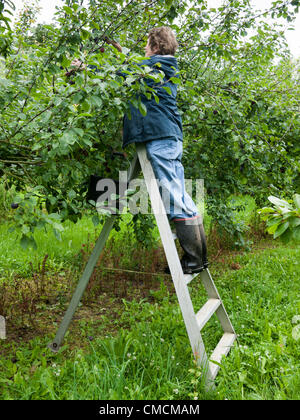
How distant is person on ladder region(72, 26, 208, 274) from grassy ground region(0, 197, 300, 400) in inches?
24.9

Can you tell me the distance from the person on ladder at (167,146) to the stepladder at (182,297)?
0.07m

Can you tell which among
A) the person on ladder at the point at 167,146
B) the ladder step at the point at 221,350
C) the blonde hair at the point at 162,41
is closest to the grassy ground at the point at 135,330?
the ladder step at the point at 221,350

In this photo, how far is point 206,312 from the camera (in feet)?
7.01

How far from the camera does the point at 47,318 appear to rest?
114 inches

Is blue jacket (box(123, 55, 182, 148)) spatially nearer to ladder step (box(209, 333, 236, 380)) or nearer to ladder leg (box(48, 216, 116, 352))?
ladder leg (box(48, 216, 116, 352))

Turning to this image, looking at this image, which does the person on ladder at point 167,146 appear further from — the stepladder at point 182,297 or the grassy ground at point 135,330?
the grassy ground at point 135,330

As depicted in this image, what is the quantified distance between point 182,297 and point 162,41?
1.57m

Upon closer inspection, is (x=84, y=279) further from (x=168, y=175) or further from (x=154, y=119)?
Result: (x=154, y=119)

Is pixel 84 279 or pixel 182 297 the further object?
pixel 84 279

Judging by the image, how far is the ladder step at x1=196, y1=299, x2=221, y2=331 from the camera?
6.57 ft

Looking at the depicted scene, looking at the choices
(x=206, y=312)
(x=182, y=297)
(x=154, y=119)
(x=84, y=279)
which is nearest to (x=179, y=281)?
(x=182, y=297)

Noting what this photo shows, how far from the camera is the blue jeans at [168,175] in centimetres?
203
